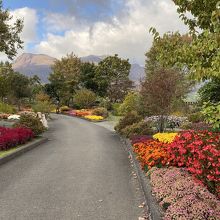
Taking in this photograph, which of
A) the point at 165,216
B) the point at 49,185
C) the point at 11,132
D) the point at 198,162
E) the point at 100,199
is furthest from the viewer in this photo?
the point at 11,132

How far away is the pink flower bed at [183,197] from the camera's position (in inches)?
266

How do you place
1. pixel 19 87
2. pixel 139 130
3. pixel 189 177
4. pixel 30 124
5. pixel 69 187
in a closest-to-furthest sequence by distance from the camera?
pixel 189 177
pixel 69 187
pixel 139 130
pixel 30 124
pixel 19 87

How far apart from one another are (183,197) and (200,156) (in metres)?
1.51

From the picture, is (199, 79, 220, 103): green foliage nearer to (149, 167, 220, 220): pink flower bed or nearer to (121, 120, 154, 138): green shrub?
(121, 120, 154, 138): green shrub

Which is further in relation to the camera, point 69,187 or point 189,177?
point 69,187

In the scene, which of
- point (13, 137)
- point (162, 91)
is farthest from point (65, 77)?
point (13, 137)

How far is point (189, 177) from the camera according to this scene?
9172mm

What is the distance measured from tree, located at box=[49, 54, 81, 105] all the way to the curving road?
193ft

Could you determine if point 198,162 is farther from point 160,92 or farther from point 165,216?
point 160,92

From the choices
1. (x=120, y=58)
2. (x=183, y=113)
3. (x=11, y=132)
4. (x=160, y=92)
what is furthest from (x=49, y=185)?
(x=120, y=58)

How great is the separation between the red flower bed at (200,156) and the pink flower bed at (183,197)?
258 mm

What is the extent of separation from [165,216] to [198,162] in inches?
83.8

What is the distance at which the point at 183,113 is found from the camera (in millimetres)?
41219

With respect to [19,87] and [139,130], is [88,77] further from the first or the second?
[139,130]
